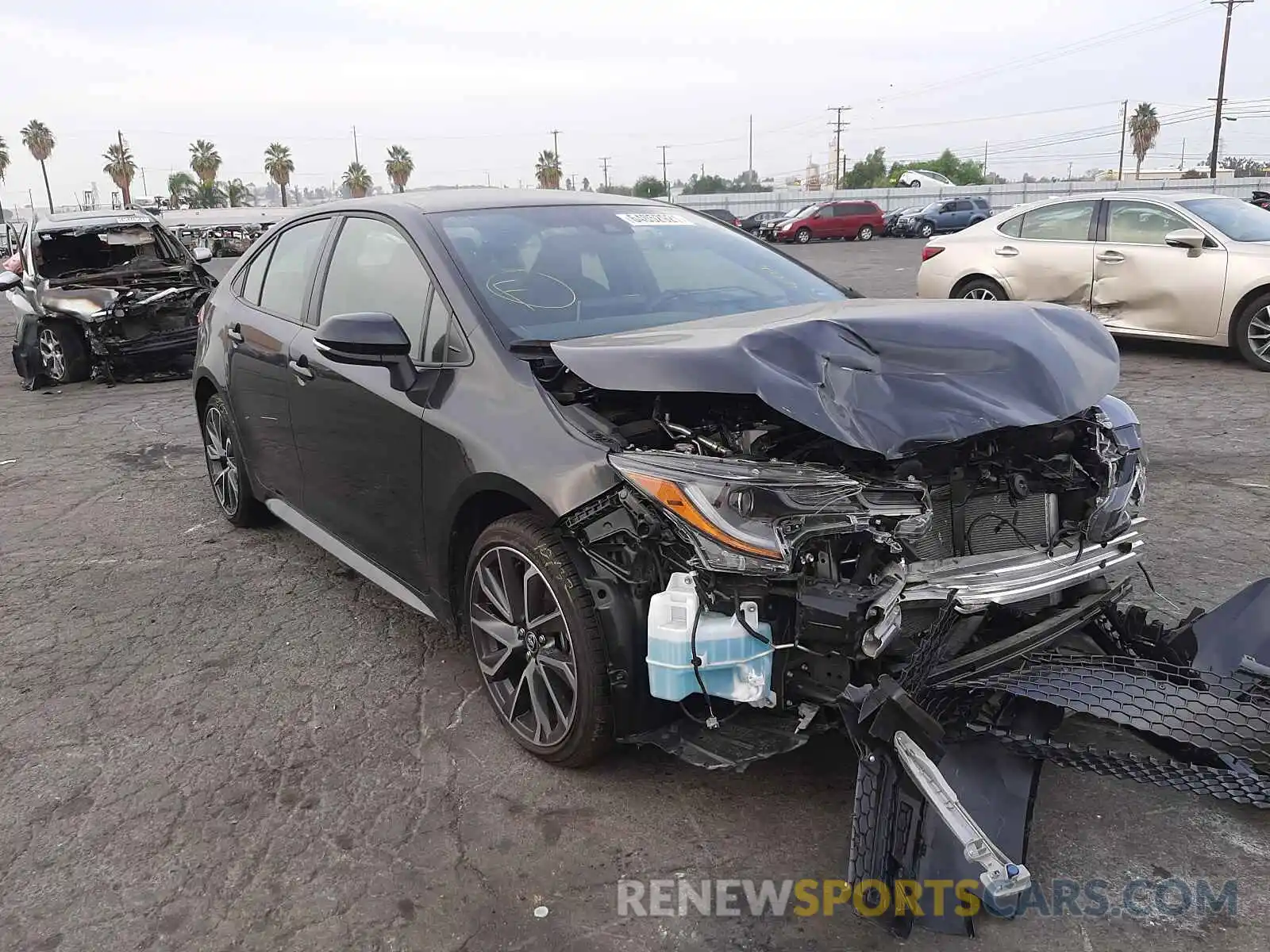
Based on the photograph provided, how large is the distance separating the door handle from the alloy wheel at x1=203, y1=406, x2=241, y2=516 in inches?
46.1

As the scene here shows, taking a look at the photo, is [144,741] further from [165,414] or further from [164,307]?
[164,307]

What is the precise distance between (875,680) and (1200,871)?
97 centimetres

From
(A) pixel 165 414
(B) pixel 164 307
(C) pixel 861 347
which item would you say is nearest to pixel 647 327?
(C) pixel 861 347

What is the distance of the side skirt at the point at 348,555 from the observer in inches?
142

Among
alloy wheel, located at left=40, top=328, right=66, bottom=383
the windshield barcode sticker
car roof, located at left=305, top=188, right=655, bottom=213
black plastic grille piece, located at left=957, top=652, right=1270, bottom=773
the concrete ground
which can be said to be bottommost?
the concrete ground

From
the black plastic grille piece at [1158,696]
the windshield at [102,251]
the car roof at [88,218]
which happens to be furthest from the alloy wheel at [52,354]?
the black plastic grille piece at [1158,696]

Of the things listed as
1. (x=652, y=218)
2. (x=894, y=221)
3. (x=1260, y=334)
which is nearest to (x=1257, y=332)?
(x=1260, y=334)

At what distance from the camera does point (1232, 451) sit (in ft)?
19.9

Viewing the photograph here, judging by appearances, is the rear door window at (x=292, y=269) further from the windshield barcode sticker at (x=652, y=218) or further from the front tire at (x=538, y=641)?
the front tire at (x=538, y=641)

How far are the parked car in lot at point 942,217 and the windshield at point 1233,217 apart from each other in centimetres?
2652

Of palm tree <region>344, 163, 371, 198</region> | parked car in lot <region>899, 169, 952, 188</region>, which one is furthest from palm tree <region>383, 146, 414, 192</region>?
parked car in lot <region>899, 169, 952, 188</region>

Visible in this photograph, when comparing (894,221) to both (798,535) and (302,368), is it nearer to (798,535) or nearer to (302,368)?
(302,368)

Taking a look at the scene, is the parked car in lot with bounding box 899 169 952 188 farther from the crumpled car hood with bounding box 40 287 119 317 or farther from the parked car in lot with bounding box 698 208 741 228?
the crumpled car hood with bounding box 40 287 119 317

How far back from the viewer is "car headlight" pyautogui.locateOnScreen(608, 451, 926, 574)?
2.43 m
